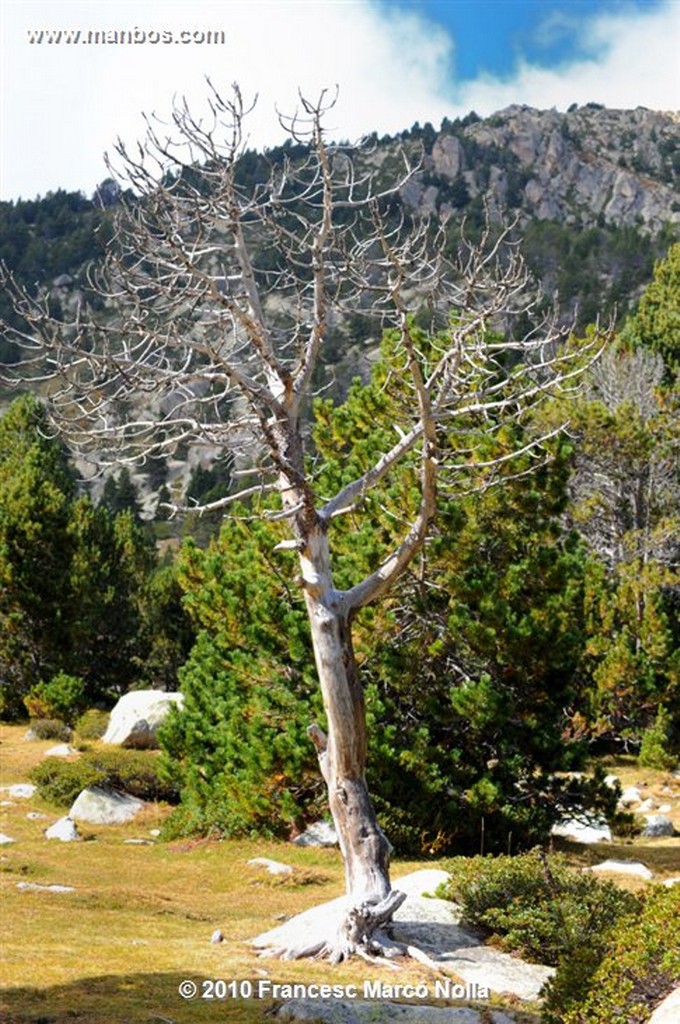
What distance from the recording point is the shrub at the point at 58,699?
95.6 feet

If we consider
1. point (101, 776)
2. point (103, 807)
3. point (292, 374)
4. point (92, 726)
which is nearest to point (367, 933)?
point (292, 374)

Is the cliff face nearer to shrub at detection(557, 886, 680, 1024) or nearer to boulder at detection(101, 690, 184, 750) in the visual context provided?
boulder at detection(101, 690, 184, 750)

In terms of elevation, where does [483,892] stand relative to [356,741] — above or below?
below

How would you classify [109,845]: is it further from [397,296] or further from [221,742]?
[397,296]

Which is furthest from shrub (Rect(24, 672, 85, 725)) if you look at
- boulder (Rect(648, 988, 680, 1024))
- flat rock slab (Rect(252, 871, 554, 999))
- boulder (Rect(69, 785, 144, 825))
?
boulder (Rect(648, 988, 680, 1024))

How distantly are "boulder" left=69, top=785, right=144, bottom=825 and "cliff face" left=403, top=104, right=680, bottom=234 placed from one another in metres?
126

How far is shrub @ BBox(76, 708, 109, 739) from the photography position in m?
26.7

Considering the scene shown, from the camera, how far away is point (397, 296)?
790 cm

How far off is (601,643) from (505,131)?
154761 mm

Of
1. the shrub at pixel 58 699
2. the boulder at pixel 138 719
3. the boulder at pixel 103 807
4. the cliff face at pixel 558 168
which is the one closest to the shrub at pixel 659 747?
the boulder at pixel 138 719

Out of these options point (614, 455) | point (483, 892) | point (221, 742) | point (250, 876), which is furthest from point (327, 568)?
point (614, 455)

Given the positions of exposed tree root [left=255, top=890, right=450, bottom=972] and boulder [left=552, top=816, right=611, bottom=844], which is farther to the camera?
boulder [left=552, top=816, right=611, bottom=844]

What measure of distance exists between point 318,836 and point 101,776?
5985mm

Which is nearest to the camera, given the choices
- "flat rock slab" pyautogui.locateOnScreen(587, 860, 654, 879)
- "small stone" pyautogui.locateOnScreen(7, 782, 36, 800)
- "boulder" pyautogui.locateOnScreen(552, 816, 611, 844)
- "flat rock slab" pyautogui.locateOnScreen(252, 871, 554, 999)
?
"flat rock slab" pyautogui.locateOnScreen(252, 871, 554, 999)
